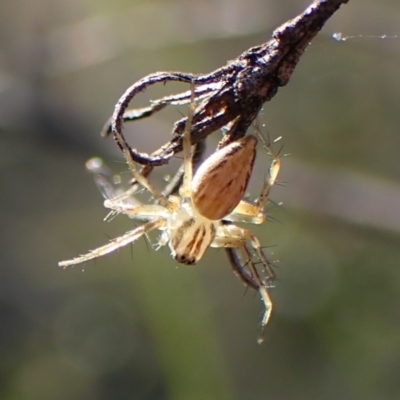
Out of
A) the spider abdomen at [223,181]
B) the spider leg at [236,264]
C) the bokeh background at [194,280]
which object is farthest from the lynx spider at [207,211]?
the bokeh background at [194,280]

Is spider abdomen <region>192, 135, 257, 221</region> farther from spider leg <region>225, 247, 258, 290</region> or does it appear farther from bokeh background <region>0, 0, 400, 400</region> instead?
bokeh background <region>0, 0, 400, 400</region>

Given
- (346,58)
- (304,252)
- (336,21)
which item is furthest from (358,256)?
(336,21)

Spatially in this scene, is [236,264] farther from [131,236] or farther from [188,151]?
[131,236]

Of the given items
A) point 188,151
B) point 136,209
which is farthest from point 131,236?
point 188,151

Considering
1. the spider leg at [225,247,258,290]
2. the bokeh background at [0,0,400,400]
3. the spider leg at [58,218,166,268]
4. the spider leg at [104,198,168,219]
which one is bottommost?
the bokeh background at [0,0,400,400]

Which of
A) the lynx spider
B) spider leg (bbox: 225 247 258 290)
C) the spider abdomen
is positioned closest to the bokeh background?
the lynx spider

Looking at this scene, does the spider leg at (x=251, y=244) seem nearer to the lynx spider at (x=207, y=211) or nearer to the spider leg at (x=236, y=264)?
the lynx spider at (x=207, y=211)
